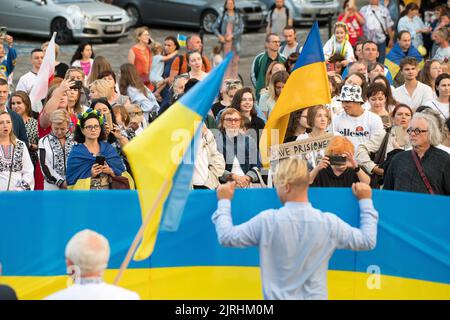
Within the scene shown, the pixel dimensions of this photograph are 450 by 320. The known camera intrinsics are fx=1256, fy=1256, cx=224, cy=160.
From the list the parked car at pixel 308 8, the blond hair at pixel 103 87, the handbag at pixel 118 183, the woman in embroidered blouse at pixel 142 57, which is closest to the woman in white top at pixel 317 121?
the handbag at pixel 118 183

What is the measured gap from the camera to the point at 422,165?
421 inches

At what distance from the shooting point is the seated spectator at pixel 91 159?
1185 cm

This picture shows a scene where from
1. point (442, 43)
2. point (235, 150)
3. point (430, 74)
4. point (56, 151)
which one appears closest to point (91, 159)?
point (56, 151)

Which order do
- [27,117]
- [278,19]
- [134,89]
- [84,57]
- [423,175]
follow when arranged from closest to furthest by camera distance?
[423,175]
[27,117]
[134,89]
[84,57]
[278,19]

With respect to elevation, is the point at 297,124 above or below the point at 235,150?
above

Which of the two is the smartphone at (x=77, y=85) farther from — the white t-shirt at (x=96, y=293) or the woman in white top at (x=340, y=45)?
the white t-shirt at (x=96, y=293)

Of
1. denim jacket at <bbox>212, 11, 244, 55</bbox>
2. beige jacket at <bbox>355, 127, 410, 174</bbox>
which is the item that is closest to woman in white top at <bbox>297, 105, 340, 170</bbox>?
beige jacket at <bbox>355, 127, 410, 174</bbox>

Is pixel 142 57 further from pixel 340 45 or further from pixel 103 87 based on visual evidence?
pixel 103 87

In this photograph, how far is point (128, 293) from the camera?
24.7ft

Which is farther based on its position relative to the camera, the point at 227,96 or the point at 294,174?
the point at 227,96

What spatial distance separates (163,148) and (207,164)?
3.70m

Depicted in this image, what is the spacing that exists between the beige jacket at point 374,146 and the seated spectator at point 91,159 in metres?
2.46
